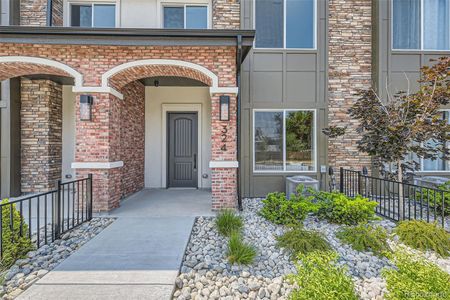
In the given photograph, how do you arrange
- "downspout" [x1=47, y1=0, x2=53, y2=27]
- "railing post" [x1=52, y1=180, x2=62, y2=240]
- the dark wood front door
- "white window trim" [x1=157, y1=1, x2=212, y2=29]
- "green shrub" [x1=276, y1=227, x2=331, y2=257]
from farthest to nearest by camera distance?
1. the dark wood front door
2. "white window trim" [x1=157, y1=1, x2=212, y2=29]
3. "downspout" [x1=47, y1=0, x2=53, y2=27]
4. "railing post" [x1=52, y1=180, x2=62, y2=240]
5. "green shrub" [x1=276, y1=227, x2=331, y2=257]

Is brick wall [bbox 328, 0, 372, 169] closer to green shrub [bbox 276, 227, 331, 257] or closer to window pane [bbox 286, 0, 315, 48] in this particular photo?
window pane [bbox 286, 0, 315, 48]

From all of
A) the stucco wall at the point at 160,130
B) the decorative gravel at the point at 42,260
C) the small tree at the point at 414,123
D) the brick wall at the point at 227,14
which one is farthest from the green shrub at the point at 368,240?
the brick wall at the point at 227,14

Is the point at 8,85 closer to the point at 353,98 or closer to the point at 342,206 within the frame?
the point at 342,206

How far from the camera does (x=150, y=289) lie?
2658 mm

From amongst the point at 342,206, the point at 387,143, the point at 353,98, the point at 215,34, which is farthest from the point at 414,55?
the point at 215,34

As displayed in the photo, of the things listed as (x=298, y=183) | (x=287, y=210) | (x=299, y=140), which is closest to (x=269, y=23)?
(x=299, y=140)

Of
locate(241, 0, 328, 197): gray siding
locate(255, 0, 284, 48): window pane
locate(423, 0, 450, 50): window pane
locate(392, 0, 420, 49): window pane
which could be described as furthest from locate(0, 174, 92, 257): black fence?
locate(423, 0, 450, 50): window pane

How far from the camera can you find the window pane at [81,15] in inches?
297

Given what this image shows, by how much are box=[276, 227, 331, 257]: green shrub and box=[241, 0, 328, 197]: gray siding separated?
10.7 feet

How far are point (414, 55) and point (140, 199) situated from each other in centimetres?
861

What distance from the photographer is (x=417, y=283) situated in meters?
2.16

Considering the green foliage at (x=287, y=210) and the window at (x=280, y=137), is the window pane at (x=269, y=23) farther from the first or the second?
the green foliage at (x=287, y=210)

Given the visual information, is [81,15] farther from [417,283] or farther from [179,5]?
[417,283]

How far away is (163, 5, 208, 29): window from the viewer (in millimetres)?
7621
